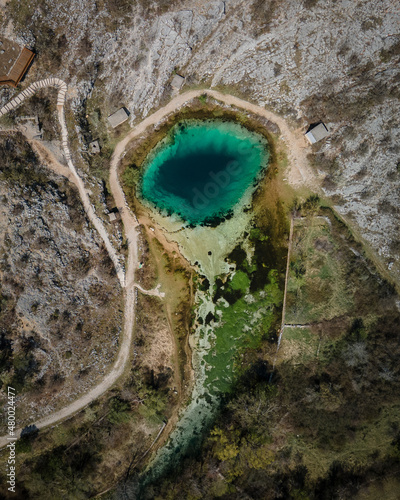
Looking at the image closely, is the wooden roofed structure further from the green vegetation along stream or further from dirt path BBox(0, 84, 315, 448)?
the green vegetation along stream

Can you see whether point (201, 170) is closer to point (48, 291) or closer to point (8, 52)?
point (48, 291)

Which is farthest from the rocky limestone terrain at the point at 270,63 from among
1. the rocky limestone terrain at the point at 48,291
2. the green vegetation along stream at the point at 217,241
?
the rocky limestone terrain at the point at 48,291

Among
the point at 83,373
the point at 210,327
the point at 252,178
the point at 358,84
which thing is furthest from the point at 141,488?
the point at 358,84

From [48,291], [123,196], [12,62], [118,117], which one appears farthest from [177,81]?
[48,291]

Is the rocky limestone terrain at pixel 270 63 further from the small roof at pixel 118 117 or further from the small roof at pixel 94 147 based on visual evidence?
the small roof at pixel 94 147

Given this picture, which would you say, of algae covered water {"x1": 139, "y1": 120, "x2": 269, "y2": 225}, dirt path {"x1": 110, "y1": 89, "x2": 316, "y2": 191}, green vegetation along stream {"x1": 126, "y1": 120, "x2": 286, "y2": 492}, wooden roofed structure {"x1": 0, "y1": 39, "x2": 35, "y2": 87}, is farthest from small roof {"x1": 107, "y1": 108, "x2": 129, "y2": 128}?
wooden roofed structure {"x1": 0, "y1": 39, "x2": 35, "y2": 87}

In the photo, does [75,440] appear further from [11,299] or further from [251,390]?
[251,390]
